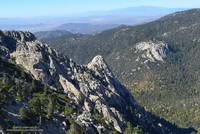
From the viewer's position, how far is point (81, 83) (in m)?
170

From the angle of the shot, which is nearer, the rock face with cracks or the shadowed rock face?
the rock face with cracks

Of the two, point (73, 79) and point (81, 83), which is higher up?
point (73, 79)

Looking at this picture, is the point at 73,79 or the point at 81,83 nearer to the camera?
the point at 81,83

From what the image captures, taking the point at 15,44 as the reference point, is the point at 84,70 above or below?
below

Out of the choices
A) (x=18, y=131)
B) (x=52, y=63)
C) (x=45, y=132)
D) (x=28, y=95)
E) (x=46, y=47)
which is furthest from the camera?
(x=46, y=47)

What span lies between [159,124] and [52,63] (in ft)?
183

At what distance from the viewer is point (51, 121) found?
10681cm

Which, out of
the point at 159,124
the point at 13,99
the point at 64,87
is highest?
the point at 13,99

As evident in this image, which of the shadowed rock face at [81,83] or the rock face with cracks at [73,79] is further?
the shadowed rock face at [81,83]

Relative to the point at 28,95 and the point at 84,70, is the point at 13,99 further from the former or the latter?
the point at 84,70

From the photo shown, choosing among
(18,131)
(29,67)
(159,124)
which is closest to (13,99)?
(18,131)

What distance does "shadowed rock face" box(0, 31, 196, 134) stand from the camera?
152m

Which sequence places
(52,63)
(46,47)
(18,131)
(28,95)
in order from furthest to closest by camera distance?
(46,47) < (52,63) < (28,95) < (18,131)

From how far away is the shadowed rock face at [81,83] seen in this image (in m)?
152
